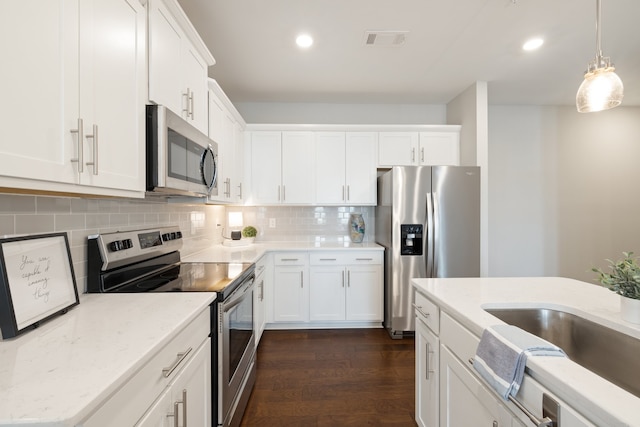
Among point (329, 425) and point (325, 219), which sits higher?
point (325, 219)

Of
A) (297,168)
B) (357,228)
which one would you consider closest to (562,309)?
(357,228)

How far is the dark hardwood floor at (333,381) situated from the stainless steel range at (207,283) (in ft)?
0.75

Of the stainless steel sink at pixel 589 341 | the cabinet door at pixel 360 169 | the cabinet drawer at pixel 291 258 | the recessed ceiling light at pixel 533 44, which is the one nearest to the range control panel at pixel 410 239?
the cabinet door at pixel 360 169

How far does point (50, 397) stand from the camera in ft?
1.91

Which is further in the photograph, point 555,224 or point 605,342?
point 555,224

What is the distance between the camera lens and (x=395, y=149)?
3.52 metres

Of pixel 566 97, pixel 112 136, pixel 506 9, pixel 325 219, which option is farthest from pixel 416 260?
pixel 566 97

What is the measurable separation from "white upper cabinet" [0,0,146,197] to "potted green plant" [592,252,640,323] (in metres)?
1.79

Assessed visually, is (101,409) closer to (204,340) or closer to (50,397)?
(50,397)

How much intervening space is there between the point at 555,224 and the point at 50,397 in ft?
16.5

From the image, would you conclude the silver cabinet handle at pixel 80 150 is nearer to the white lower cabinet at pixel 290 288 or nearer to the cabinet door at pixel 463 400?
the cabinet door at pixel 463 400

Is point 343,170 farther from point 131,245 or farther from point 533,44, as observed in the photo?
point 131,245

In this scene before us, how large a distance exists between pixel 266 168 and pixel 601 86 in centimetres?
290

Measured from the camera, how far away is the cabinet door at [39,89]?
28.6 inches
